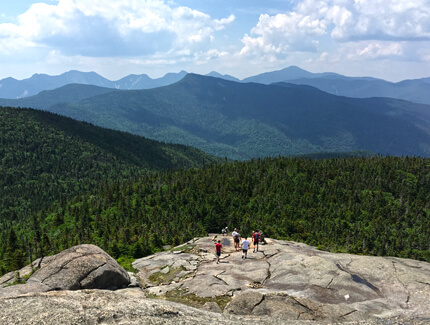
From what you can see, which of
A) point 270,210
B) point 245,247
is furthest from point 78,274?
point 270,210

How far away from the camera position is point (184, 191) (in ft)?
370

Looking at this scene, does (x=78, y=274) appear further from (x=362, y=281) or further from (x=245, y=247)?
(x=362, y=281)

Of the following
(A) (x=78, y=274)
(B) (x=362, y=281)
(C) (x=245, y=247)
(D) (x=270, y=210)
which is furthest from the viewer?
(D) (x=270, y=210)

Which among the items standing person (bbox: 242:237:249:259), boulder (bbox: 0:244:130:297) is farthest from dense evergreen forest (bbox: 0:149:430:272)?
boulder (bbox: 0:244:130:297)

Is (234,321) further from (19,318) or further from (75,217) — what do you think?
(75,217)

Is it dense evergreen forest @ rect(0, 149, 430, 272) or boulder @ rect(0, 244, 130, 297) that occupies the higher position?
boulder @ rect(0, 244, 130, 297)

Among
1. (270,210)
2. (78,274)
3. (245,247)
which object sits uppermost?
(78,274)

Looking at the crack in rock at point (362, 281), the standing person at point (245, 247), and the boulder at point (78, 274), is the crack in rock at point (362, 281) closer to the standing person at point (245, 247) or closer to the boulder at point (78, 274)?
the standing person at point (245, 247)

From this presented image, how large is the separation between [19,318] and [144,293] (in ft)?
57.3

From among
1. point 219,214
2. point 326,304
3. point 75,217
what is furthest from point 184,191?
point 326,304

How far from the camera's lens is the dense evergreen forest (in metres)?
78.2

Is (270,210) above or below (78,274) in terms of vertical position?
below

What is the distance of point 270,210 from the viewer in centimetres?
10081

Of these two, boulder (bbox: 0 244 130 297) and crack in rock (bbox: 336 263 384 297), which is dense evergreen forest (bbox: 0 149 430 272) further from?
crack in rock (bbox: 336 263 384 297)
